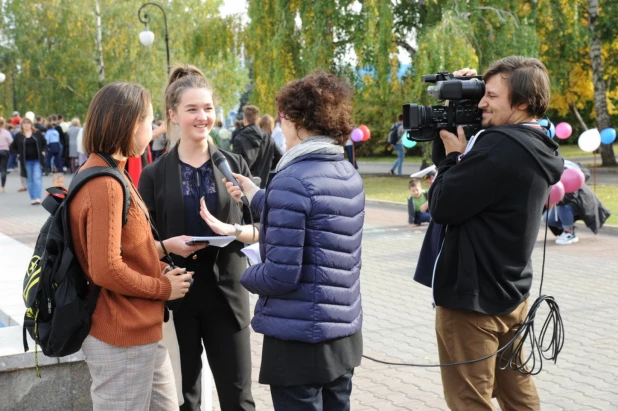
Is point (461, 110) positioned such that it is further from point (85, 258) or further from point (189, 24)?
point (189, 24)

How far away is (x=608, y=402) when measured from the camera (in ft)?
15.9

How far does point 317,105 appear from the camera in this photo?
119 inches

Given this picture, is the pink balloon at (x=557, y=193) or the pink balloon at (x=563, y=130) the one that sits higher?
the pink balloon at (x=563, y=130)

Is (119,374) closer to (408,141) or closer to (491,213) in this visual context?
(491,213)

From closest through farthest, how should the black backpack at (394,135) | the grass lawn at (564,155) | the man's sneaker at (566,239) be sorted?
the man's sneaker at (566,239), the black backpack at (394,135), the grass lawn at (564,155)

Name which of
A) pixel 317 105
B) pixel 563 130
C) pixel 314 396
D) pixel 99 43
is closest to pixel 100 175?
pixel 317 105

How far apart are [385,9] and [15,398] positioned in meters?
16.8

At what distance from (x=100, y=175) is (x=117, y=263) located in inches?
13.0

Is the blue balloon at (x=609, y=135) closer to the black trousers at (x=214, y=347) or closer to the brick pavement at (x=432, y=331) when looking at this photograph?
the brick pavement at (x=432, y=331)

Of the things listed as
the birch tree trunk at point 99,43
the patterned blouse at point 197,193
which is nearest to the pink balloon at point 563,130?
the patterned blouse at point 197,193

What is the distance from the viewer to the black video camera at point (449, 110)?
128 inches

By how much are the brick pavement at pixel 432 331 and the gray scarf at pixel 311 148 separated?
2.38m

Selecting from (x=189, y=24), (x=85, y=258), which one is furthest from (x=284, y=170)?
(x=189, y=24)

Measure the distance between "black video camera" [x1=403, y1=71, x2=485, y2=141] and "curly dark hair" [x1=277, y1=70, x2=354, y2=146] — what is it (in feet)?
1.20
